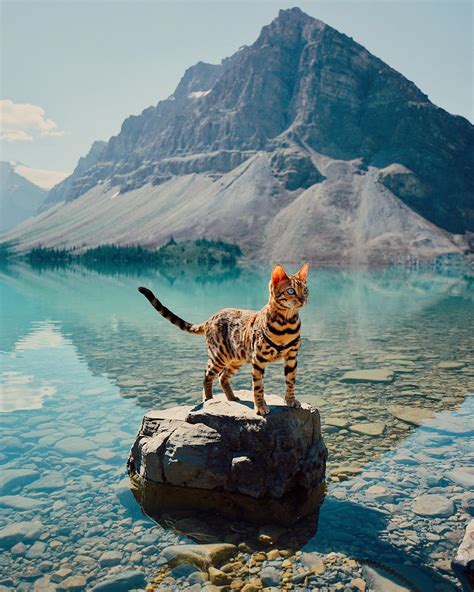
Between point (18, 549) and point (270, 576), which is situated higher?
point (270, 576)

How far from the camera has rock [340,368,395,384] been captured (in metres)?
18.3

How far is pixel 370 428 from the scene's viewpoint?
42.7 feet

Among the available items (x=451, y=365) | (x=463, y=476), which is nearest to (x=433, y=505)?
(x=463, y=476)

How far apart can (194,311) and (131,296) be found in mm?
18199

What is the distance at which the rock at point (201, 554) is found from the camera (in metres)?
7.33

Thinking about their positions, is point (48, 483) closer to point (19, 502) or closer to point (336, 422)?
point (19, 502)

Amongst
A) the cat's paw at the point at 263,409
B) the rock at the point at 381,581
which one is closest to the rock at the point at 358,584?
the rock at the point at 381,581

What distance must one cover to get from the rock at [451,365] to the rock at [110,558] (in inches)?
616

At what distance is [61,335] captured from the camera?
3091 cm

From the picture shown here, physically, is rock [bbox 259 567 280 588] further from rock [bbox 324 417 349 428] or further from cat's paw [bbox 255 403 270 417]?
rock [bbox 324 417 349 428]

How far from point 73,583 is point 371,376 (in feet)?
45.0

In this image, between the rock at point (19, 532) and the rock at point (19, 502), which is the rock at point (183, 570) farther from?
the rock at point (19, 502)

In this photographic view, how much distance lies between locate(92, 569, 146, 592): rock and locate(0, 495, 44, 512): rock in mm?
2881

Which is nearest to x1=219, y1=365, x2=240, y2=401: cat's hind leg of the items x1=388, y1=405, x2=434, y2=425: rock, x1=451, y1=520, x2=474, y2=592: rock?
x1=451, y1=520, x2=474, y2=592: rock
